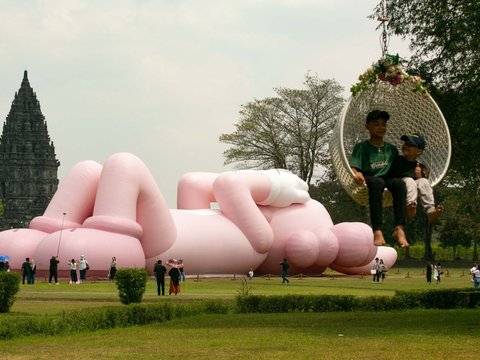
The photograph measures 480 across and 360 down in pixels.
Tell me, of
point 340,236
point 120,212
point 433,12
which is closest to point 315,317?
point 433,12

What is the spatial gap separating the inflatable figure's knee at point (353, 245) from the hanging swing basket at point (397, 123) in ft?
109

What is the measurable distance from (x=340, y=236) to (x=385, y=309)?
20.4 meters

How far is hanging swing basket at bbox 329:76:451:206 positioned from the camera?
13.3m

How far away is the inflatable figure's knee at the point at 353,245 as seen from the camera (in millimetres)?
47125

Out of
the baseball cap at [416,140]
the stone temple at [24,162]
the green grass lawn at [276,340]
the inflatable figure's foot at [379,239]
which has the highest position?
the stone temple at [24,162]

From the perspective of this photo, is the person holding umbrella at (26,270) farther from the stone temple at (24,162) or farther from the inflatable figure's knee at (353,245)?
the stone temple at (24,162)

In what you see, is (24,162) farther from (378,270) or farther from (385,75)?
(385,75)

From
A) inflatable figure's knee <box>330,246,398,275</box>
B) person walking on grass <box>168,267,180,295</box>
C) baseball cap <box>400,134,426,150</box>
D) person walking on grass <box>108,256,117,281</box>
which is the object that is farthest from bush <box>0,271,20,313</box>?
inflatable figure's knee <box>330,246,398,275</box>

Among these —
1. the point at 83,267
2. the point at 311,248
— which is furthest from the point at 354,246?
the point at 83,267

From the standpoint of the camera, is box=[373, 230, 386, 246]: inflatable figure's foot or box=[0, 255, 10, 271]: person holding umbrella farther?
box=[0, 255, 10, 271]: person holding umbrella

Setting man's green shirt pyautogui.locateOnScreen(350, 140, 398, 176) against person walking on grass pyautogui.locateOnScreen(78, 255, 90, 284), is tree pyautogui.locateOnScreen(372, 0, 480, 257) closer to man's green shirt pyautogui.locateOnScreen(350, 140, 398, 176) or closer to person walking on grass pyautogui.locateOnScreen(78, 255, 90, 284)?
man's green shirt pyautogui.locateOnScreen(350, 140, 398, 176)

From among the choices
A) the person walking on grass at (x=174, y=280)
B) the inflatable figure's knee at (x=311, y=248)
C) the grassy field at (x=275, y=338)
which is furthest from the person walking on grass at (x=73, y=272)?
the grassy field at (x=275, y=338)

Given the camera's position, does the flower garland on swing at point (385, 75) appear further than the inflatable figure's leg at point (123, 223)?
No

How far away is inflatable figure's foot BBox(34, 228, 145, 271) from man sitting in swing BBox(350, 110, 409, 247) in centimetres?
2855
